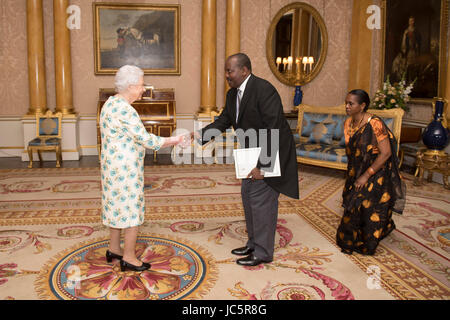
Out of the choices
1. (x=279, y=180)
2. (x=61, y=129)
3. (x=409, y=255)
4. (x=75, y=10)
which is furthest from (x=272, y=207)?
(x=75, y=10)

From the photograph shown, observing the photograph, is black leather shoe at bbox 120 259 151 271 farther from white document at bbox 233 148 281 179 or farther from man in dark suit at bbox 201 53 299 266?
white document at bbox 233 148 281 179

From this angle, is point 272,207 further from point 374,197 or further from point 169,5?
point 169,5

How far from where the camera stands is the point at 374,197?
3.48 meters

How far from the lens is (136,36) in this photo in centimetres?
843

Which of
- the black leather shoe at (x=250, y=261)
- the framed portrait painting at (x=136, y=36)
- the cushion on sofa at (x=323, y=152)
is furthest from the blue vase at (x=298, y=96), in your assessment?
the black leather shoe at (x=250, y=261)

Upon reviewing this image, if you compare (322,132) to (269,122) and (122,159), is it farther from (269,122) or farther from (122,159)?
(122,159)

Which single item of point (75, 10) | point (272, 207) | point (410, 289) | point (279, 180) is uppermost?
point (75, 10)

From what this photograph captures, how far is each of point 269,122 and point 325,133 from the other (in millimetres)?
4347

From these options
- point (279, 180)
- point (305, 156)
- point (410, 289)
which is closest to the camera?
point (410, 289)

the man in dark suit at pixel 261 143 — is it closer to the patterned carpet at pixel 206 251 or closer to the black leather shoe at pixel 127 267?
the patterned carpet at pixel 206 251

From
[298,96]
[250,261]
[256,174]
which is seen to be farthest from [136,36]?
[250,261]

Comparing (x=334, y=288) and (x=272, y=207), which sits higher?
(x=272, y=207)

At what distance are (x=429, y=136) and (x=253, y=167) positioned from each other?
13.8 ft

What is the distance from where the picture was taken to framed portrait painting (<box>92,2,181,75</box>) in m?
8.31
